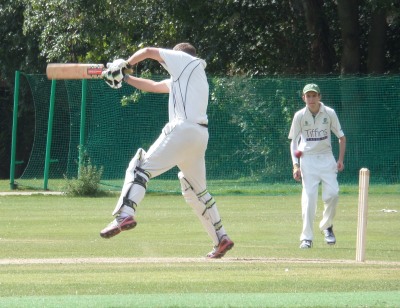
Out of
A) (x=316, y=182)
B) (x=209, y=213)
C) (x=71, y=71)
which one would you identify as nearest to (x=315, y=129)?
(x=316, y=182)

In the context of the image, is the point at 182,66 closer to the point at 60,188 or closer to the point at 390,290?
the point at 390,290

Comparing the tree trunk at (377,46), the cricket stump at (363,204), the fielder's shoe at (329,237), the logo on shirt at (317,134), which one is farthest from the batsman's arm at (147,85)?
the tree trunk at (377,46)

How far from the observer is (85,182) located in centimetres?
2447

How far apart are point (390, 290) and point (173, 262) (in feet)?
9.83

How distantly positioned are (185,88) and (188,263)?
1860 mm

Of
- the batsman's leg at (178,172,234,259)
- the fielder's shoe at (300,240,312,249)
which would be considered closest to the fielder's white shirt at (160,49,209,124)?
the batsman's leg at (178,172,234,259)

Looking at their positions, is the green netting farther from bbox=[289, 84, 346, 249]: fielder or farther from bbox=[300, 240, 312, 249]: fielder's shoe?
bbox=[300, 240, 312, 249]: fielder's shoe

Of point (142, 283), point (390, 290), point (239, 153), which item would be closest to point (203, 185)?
point (142, 283)

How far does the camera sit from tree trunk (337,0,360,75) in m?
29.5

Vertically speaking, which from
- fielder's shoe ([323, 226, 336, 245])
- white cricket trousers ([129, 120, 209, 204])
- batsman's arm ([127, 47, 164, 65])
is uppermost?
batsman's arm ([127, 47, 164, 65])

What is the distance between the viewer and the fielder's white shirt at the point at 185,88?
1067 centimetres

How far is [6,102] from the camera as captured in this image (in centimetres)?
3406

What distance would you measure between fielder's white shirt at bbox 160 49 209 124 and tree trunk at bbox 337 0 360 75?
19.4 m

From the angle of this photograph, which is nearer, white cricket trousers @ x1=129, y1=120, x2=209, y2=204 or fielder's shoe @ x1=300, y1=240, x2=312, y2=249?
white cricket trousers @ x1=129, y1=120, x2=209, y2=204
